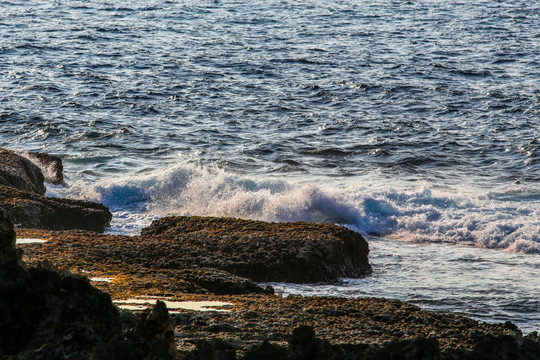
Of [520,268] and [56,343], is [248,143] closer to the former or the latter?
[520,268]

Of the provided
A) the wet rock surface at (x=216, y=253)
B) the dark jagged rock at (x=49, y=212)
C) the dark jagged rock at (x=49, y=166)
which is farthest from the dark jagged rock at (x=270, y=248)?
the dark jagged rock at (x=49, y=166)

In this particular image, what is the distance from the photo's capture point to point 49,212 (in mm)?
11266

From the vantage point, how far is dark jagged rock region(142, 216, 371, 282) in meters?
9.33

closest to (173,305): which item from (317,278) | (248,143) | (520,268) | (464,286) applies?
(317,278)

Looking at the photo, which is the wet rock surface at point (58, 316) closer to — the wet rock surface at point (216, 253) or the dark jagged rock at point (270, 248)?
the wet rock surface at point (216, 253)

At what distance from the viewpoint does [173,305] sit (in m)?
6.30

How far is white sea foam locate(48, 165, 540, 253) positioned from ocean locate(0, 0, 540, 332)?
1.9 inches

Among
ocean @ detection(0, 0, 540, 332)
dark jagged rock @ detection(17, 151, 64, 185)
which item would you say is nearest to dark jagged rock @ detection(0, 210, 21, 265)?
ocean @ detection(0, 0, 540, 332)

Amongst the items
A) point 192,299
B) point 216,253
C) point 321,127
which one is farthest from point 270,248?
point 321,127

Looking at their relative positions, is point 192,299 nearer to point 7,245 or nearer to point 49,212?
point 7,245

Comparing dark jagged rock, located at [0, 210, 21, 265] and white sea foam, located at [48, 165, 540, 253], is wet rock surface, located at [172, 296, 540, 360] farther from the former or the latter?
white sea foam, located at [48, 165, 540, 253]

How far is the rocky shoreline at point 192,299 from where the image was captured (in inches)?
137

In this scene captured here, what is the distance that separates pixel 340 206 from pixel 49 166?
6796 millimetres

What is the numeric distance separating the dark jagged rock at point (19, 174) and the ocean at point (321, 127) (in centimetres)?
163
